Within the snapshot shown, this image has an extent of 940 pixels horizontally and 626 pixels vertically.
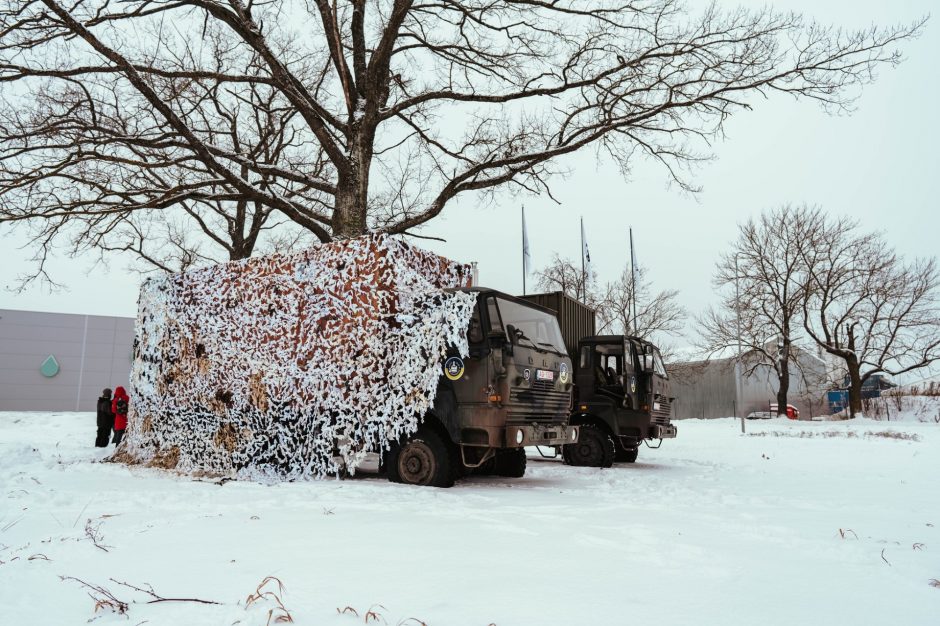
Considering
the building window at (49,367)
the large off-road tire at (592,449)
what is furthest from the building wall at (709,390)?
the building window at (49,367)

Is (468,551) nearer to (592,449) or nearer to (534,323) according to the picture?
(534,323)

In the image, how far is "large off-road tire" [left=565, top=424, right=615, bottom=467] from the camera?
35.9ft

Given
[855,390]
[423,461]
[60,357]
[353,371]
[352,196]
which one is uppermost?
[352,196]

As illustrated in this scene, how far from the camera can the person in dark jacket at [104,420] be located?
1366 centimetres

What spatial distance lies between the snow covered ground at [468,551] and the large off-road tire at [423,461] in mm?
278

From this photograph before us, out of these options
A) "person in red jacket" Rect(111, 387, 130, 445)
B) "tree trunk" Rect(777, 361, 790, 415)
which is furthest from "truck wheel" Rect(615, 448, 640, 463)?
"tree trunk" Rect(777, 361, 790, 415)

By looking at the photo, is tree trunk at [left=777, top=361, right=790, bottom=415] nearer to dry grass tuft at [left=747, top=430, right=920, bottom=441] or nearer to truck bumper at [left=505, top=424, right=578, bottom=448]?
dry grass tuft at [left=747, top=430, right=920, bottom=441]

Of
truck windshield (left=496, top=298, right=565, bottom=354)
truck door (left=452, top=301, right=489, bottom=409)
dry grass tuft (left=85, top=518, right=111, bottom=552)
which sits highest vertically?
truck windshield (left=496, top=298, right=565, bottom=354)

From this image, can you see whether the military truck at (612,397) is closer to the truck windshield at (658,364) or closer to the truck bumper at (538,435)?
the truck windshield at (658,364)

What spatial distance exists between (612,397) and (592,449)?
3.51 feet

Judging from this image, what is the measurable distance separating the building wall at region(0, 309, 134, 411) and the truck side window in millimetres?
32836

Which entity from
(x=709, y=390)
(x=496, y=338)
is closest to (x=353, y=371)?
(x=496, y=338)

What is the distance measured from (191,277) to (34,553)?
246 inches

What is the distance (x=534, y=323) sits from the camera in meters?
8.39
